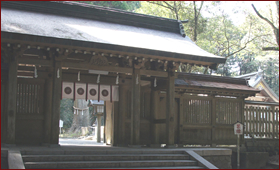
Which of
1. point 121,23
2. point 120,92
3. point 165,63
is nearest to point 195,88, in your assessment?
point 165,63

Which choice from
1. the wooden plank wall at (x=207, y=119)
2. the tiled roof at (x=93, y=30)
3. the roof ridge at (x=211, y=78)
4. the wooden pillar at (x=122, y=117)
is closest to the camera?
the tiled roof at (x=93, y=30)

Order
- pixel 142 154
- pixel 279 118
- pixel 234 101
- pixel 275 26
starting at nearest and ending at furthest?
pixel 142 154 → pixel 234 101 → pixel 279 118 → pixel 275 26

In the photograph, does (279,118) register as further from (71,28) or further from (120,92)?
(71,28)

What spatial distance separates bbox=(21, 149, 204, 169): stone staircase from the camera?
767 centimetres

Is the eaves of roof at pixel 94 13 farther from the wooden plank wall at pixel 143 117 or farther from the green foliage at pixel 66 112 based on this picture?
the green foliage at pixel 66 112

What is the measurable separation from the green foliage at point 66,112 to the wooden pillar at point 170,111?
24.3m

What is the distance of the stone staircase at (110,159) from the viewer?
7672 millimetres

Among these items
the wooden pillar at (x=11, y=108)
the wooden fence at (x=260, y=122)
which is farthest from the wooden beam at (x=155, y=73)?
the wooden fence at (x=260, y=122)

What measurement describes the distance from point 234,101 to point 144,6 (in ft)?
42.2

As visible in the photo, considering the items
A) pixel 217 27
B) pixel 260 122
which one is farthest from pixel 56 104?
pixel 217 27

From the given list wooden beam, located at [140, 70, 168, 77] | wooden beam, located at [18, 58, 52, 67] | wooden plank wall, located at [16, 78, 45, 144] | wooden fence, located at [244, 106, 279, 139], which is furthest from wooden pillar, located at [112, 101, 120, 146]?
wooden fence, located at [244, 106, 279, 139]

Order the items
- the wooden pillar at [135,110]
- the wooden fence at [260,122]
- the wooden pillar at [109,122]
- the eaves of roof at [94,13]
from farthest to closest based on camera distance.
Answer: the wooden fence at [260,122] → the wooden pillar at [109,122] → the eaves of roof at [94,13] → the wooden pillar at [135,110]

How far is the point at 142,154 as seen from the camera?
9258 mm

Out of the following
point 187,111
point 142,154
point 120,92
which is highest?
point 120,92
